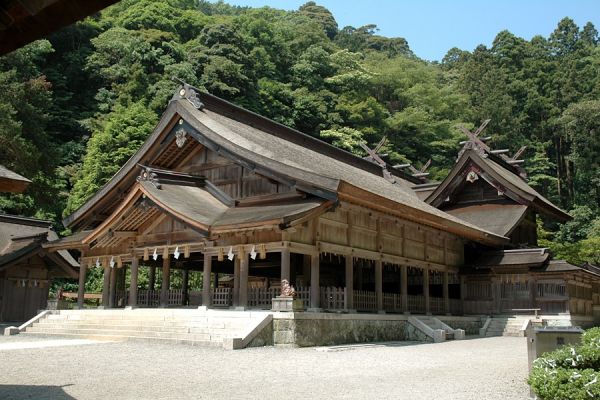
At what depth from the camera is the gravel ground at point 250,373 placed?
788cm

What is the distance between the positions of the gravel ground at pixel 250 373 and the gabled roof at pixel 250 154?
541 centimetres

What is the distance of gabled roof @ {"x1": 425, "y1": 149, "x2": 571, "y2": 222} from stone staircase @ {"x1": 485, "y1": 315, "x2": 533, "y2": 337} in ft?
24.8

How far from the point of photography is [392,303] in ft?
72.9

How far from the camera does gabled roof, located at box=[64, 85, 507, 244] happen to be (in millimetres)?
17625

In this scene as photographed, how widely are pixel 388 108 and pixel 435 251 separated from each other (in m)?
41.1

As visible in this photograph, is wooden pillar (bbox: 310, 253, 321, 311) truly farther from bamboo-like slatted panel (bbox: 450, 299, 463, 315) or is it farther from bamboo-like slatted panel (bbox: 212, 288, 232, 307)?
bamboo-like slatted panel (bbox: 450, 299, 463, 315)

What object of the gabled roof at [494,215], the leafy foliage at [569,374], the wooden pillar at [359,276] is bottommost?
the leafy foliage at [569,374]

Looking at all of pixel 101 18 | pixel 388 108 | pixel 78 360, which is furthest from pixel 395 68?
pixel 78 360

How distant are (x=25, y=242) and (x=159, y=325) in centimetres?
1239

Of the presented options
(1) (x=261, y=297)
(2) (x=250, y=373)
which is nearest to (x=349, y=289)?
(1) (x=261, y=297)

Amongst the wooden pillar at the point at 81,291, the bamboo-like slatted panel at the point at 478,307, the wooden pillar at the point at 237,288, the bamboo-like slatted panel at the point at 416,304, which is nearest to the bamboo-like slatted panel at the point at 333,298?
the wooden pillar at the point at 237,288

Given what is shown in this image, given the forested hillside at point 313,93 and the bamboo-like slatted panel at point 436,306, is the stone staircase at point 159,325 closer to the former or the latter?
the bamboo-like slatted panel at point 436,306

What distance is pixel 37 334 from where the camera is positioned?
18.7 meters

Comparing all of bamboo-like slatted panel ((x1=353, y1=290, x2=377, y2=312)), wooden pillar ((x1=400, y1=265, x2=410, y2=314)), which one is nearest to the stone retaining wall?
bamboo-like slatted panel ((x1=353, y1=290, x2=377, y2=312))
